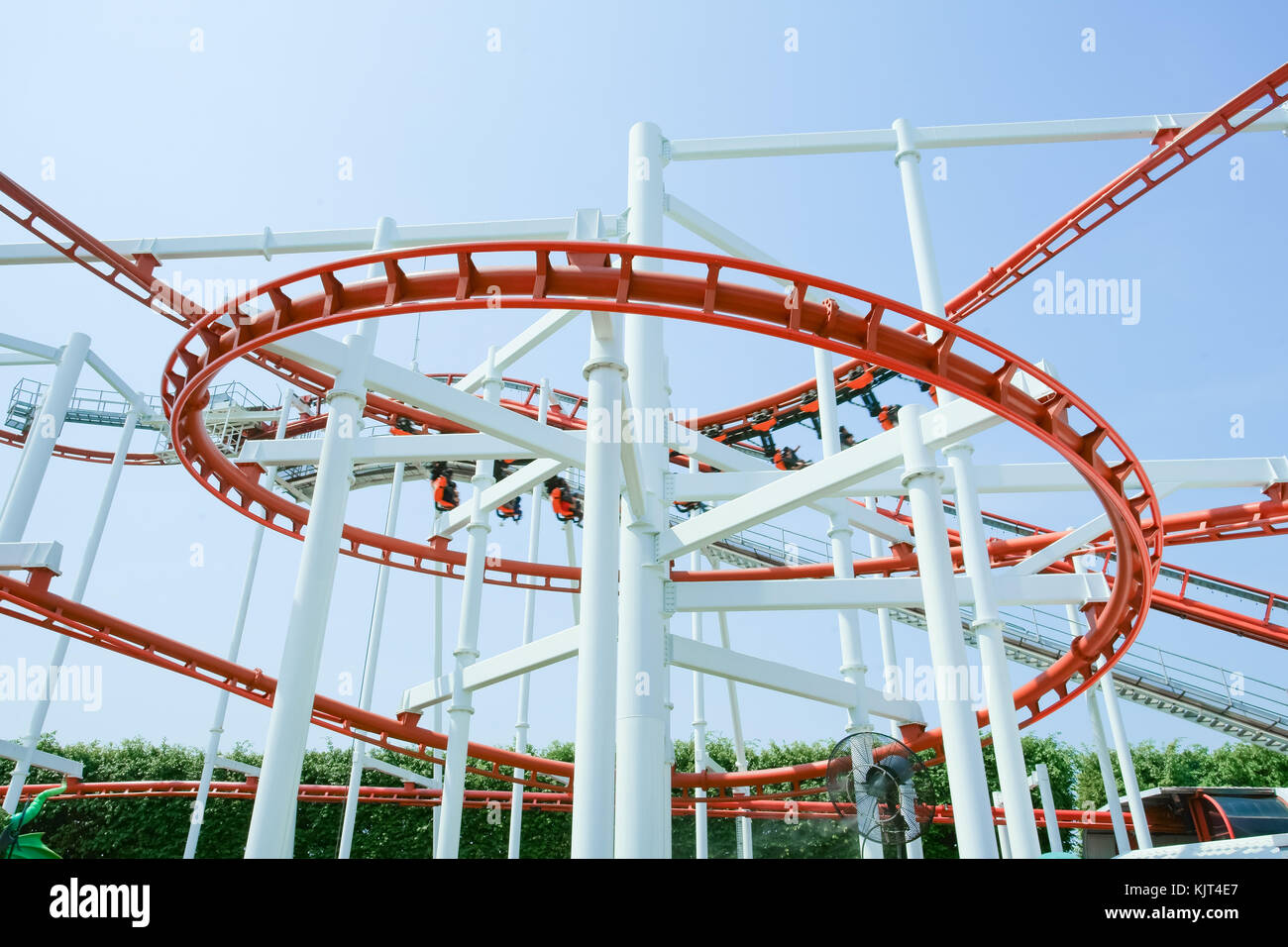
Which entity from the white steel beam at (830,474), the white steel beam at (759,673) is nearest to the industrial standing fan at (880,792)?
the white steel beam at (759,673)

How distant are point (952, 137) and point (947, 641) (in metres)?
5.70

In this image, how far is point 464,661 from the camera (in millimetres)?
9383

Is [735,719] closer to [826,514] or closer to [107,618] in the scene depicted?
[826,514]

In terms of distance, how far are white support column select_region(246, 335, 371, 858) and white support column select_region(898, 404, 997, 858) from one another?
3877mm

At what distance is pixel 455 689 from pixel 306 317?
4.46 m

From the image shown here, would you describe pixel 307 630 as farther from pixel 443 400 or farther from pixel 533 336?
pixel 533 336

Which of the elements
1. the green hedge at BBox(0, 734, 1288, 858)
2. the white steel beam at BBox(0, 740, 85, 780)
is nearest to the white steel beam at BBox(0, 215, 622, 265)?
the white steel beam at BBox(0, 740, 85, 780)

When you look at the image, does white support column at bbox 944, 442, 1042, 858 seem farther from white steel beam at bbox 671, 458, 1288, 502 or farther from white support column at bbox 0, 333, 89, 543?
white support column at bbox 0, 333, 89, 543

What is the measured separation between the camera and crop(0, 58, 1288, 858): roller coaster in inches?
216

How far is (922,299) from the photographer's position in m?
7.99

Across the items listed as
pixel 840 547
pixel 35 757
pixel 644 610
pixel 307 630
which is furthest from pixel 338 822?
pixel 644 610

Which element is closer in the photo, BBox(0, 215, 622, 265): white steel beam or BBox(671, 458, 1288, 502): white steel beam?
BBox(671, 458, 1288, 502): white steel beam
